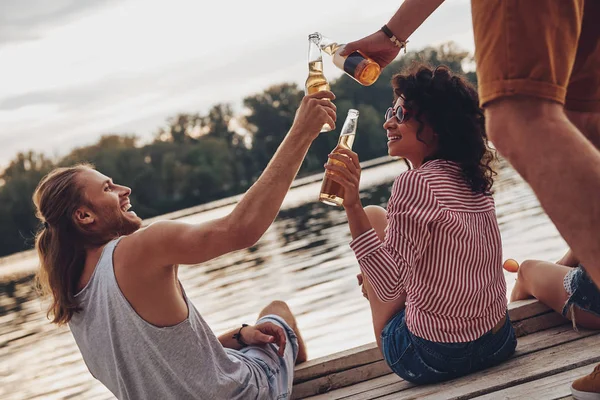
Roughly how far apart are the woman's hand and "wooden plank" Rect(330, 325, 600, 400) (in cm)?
82

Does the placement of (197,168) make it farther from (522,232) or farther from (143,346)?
(143,346)

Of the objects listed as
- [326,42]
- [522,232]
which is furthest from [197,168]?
[326,42]

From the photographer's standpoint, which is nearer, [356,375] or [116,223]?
[116,223]

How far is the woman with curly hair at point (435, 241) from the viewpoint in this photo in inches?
105

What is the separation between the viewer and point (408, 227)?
8.65 ft

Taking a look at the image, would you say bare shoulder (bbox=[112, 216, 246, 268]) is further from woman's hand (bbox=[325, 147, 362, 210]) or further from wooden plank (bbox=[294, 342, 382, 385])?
wooden plank (bbox=[294, 342, 382, 385])

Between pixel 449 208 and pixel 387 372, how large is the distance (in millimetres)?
948

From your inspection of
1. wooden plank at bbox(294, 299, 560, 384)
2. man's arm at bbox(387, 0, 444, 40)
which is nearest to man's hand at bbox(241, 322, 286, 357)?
wooden plank at bbox(294, 299, 560, 384)

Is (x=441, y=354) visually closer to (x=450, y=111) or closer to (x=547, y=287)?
(x=547, y=287)

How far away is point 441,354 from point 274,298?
7.77 metres

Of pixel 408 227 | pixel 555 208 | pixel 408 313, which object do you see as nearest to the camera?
pixel 555 208

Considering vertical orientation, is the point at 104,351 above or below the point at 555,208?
below

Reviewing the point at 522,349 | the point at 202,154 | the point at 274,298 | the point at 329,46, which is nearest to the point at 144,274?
the point at 329,46

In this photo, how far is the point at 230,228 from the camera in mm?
2533
